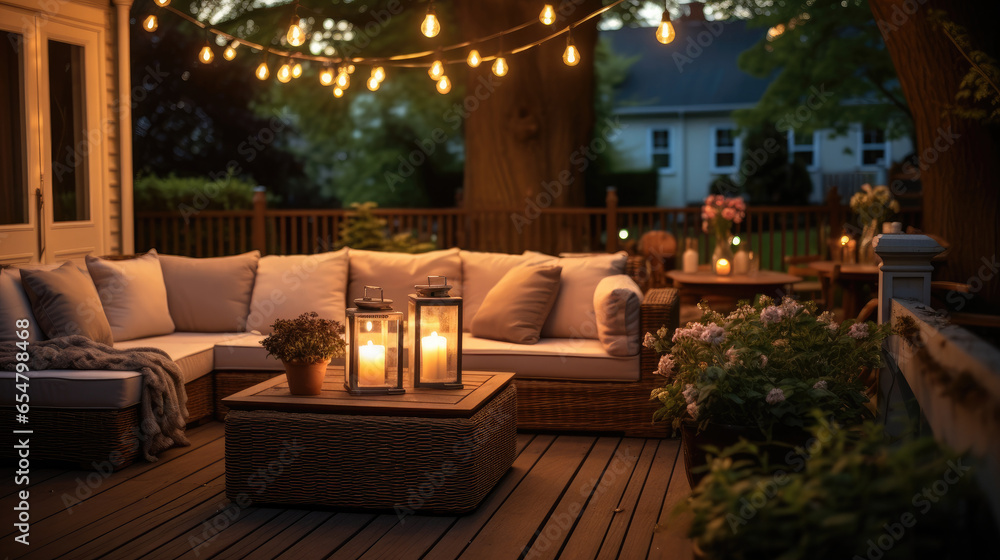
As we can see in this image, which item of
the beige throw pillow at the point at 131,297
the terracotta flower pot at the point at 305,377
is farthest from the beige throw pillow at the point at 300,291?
the terracotta flower pot at the point at 305,377

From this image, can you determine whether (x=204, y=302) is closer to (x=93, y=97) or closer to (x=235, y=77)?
(x=93, y=97)

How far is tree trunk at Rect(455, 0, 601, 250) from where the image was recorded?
909 centimetres

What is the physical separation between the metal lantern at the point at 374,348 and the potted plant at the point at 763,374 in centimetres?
100

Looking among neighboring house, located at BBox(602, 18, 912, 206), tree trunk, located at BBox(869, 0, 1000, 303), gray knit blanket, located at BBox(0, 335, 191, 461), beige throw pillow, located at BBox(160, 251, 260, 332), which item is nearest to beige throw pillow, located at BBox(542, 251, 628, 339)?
beige throw pillow, located at BBox(160, 251, 260, 332)

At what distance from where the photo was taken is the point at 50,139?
6117 millimetres

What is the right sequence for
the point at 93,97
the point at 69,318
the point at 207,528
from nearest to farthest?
the point at 207,528
the point at 69,318
the point at 93,97

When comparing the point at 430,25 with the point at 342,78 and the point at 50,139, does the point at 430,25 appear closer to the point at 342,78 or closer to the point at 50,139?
the point at 342,78

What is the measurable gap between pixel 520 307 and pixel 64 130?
12.0ft

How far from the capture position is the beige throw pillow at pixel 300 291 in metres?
5.32

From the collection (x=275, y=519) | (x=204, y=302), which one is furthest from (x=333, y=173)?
(x=275, y=519)

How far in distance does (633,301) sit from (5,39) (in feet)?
14.2

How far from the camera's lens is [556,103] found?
30.9ft

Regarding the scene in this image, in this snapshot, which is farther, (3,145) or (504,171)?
(504,171)

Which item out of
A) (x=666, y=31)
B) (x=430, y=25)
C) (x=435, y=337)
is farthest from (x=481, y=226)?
(x=435, y=337)
